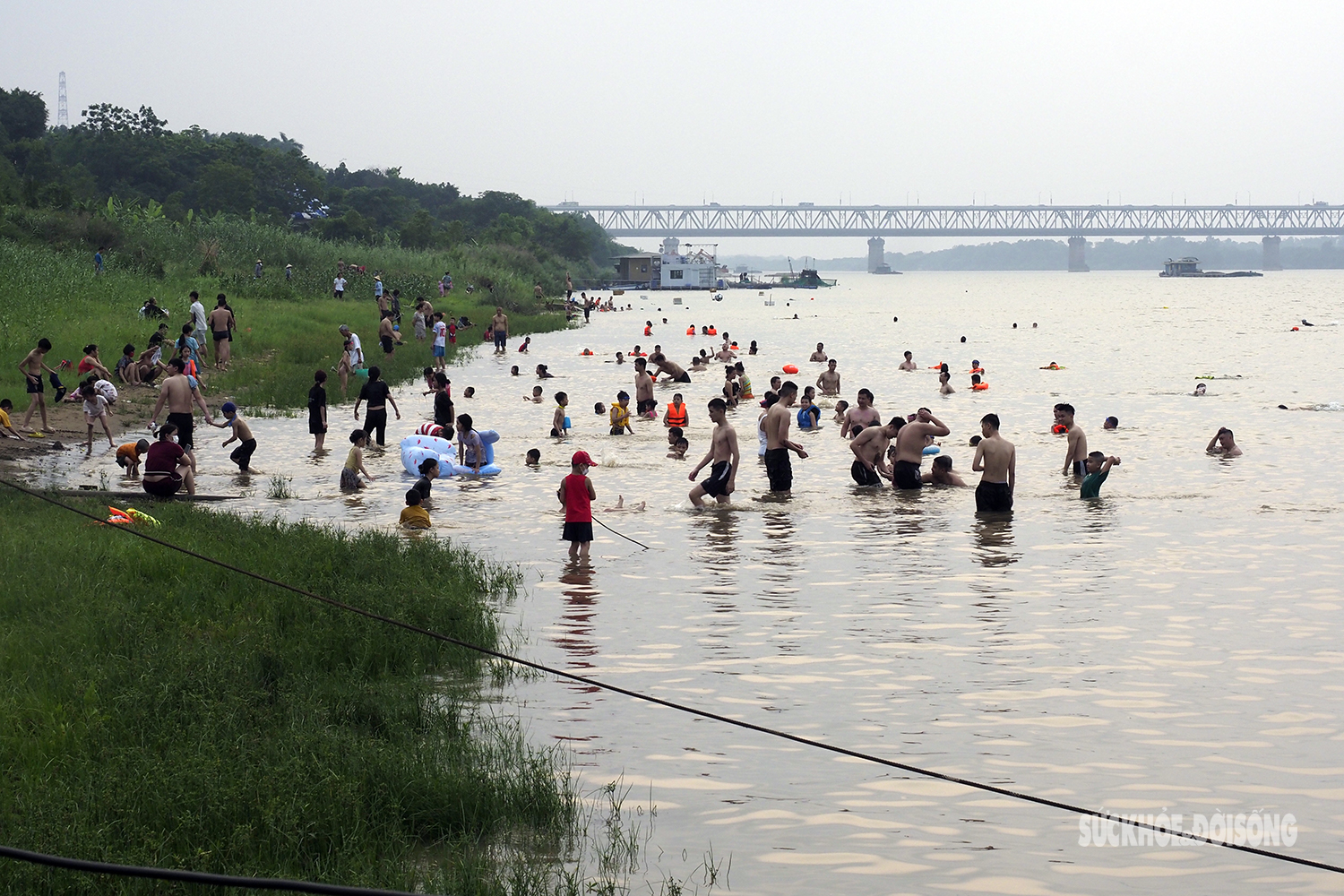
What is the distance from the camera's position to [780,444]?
62.7 feet

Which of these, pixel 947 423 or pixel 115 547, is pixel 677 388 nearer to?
pixel 947 423

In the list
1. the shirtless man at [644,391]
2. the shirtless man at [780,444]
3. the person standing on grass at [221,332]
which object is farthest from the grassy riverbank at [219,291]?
the shirtless man at [780,444]

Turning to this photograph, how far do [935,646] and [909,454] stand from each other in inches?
359

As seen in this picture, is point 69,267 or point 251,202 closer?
point 69,267

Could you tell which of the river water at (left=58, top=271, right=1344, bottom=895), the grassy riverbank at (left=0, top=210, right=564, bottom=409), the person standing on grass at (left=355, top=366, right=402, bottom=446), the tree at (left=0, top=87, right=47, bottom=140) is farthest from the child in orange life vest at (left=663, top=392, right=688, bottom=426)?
the tree at (left=0, top=87, right=47, bottom=140)

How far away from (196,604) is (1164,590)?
919 centimetres

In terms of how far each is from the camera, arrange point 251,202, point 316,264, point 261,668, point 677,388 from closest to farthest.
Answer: point 261,668
point 677,388
point 316,264
point 251,202

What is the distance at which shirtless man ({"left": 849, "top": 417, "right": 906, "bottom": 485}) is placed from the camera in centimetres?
1992

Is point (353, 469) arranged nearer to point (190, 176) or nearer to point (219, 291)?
point (219, 291)

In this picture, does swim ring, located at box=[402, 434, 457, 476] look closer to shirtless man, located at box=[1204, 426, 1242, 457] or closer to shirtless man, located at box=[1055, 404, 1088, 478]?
shirtless man, located at box=[1055, 404, 1088, 478]

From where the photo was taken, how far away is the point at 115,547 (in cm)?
1193

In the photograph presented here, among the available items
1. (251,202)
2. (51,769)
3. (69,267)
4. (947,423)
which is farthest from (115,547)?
(251,202)

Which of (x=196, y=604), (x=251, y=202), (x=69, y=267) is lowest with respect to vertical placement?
(x=196, y=604)

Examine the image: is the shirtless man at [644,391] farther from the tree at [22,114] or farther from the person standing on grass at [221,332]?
the tree at [22,114]
